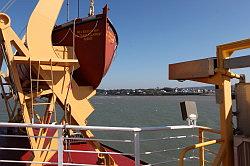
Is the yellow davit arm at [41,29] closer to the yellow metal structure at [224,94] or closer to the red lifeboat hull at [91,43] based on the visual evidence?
the red lifeboat hull at [91,43]

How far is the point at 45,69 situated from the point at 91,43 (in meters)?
1.97

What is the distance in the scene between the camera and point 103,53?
865 centimetres

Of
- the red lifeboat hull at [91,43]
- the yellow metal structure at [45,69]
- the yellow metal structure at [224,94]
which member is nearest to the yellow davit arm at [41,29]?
the yellow metal structure at [45,69]

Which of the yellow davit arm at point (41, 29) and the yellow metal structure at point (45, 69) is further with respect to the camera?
the yellow davit arm at point (41, 29)

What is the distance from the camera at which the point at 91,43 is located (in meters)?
8.62

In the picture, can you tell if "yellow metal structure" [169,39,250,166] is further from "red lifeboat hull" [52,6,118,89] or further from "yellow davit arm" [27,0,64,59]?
"red lifeboat hull" [52,6,118,89]

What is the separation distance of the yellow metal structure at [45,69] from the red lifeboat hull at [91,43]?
0.79m

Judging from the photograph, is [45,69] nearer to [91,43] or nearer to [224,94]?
[91,43]

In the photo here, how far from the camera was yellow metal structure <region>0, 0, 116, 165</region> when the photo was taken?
6.86 metres

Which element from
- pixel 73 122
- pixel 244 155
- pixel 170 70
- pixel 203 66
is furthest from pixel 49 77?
pixel 244 155

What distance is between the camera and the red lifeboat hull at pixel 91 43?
858 cm

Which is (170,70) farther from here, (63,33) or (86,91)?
(63,33)

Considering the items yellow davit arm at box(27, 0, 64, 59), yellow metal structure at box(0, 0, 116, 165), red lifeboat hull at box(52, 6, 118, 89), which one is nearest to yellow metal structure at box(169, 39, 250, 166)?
yellow metal structure at box(0, 0, 116, 165)

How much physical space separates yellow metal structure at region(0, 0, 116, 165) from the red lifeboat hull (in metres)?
0.79
